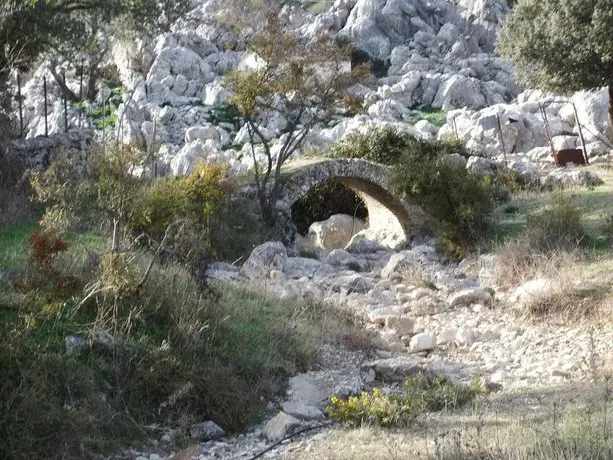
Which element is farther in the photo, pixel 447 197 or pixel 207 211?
pixel 447 197

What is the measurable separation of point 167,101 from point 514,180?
21637mm

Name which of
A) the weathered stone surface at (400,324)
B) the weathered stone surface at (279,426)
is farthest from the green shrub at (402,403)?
the weathered stone surface at (400,324)

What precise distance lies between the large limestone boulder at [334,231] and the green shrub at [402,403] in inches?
633

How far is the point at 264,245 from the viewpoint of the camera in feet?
57.1

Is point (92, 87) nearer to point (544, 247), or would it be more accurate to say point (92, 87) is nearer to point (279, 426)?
point (544, 247)

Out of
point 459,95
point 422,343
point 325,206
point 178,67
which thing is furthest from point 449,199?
point 178,67

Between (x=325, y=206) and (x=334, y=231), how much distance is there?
2526mm

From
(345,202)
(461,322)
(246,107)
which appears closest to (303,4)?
(345,202)

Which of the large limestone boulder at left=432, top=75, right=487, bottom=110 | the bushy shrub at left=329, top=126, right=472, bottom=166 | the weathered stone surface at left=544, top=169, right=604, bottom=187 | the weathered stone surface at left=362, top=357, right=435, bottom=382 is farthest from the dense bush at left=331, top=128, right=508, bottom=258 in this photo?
the large limestone boulder at left=432, top=75, right=487, bottom=110

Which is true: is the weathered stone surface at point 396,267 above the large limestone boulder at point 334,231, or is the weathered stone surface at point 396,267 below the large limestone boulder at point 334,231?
below

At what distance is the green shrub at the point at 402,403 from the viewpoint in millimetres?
7191

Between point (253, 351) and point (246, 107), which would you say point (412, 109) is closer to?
point (246, 107)

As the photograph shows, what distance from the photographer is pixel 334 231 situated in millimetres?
25078

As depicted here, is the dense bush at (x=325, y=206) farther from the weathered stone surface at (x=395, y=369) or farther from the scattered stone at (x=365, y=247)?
the weathered stone surface at (x=395, y=369)
